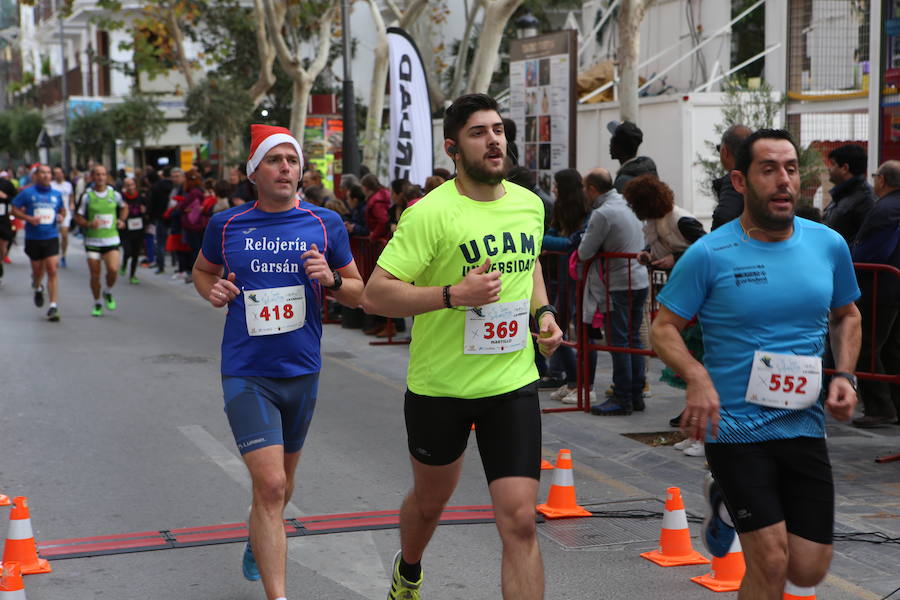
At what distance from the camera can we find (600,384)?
11008 millimetres

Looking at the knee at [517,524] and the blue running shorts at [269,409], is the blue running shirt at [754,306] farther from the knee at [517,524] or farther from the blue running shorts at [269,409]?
the blue running shorts at [269,409]

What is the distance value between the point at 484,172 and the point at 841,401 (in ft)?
4.85

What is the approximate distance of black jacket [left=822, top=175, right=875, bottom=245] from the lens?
30.3 feet

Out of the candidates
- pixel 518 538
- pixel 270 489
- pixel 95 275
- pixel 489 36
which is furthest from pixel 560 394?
pixel 489 36

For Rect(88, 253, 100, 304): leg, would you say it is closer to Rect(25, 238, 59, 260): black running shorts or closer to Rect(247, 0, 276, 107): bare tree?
Rect(25, 238, 59, 260): black running shorts

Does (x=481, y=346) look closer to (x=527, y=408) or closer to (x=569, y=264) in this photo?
(x=527, y=408)

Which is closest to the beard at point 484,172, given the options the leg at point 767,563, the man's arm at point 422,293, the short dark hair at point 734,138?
the man's arm at point 422,293

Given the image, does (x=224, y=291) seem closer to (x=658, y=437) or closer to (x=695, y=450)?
(x=695, y=450)

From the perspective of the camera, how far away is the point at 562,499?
664 cm

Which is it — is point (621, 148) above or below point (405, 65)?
below

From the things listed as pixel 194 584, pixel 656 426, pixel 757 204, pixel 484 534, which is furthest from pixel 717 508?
pixel 656 426

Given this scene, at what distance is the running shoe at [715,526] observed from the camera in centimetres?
449

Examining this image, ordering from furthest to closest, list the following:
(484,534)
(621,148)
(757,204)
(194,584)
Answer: (621,148), (484,534), (194,584), (757,204)

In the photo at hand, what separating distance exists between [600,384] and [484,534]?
192 inches
